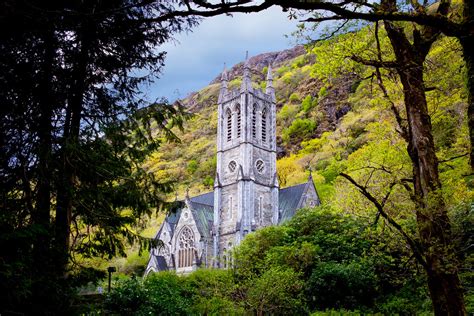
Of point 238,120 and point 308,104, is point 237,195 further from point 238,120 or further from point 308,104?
point 308,104

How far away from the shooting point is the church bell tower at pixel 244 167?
42016 mm

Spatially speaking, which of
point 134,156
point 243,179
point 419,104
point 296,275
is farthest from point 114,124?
point 243,179

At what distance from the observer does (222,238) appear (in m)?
43.0

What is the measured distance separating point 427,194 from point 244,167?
120 ft

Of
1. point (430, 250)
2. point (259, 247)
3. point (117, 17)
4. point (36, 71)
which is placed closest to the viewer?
point (430, 250)

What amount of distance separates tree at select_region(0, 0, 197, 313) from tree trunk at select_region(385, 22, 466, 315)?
178 inches

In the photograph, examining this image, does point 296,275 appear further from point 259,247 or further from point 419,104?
point 419,104

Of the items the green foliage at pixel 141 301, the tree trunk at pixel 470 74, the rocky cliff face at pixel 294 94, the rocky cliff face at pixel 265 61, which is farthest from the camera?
the rocky cliff face at pixel 265 61

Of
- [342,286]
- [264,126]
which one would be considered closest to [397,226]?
[342,286]

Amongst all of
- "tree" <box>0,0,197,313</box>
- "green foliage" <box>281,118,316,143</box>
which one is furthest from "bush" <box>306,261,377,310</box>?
"green foliage" <box>281,118,316,143</box>

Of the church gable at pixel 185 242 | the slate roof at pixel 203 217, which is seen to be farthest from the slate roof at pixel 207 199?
the church gable at pixel 185 242

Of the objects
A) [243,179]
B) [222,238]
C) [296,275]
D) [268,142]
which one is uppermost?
[268,142]

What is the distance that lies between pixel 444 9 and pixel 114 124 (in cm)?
678

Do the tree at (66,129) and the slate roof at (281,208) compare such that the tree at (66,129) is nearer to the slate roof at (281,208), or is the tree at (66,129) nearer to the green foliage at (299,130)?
the slate roof at (281,208)
